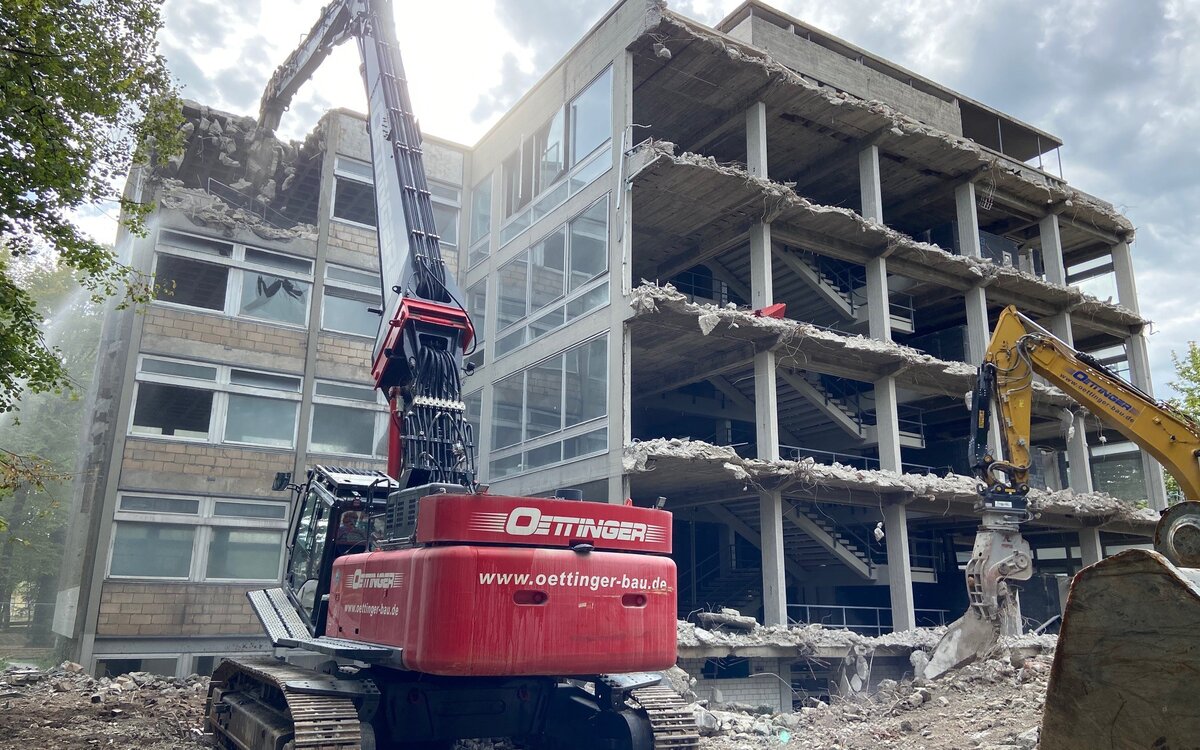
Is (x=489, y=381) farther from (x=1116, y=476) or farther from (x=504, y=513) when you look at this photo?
(x=1116, y=476)

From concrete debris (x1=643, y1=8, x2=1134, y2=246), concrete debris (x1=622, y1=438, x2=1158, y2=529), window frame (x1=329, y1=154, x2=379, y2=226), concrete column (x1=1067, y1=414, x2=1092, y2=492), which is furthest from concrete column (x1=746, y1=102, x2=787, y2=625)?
concrete column (x1=1067, y1=414, x2=1092, y2=492)

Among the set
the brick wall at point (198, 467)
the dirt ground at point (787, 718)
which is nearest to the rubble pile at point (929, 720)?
the dirt ground at point (787, 718)

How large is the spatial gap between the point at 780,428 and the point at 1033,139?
17.0 metres

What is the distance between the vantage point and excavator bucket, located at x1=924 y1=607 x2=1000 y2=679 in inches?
498

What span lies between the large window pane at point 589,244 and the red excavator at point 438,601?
10.1 m

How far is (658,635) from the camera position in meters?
7.63

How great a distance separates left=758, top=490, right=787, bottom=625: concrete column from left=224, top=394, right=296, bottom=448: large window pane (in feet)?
41.1

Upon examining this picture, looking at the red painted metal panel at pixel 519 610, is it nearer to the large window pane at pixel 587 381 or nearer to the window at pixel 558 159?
the large window pane at pixel 587 381

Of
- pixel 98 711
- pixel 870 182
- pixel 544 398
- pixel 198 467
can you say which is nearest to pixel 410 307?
pixel 98 711

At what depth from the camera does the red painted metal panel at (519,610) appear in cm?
670

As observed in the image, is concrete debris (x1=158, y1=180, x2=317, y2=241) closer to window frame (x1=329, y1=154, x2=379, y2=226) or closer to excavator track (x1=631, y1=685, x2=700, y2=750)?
window frame (x1=329, y1=154, x2=379, y2=226)

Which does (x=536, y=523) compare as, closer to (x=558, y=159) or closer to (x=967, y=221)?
(x=558, y=159)

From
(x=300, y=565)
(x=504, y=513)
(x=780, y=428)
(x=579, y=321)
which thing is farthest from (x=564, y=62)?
(x=504, y=513)

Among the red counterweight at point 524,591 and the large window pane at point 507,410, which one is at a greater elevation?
the large window pane at point 507,410
